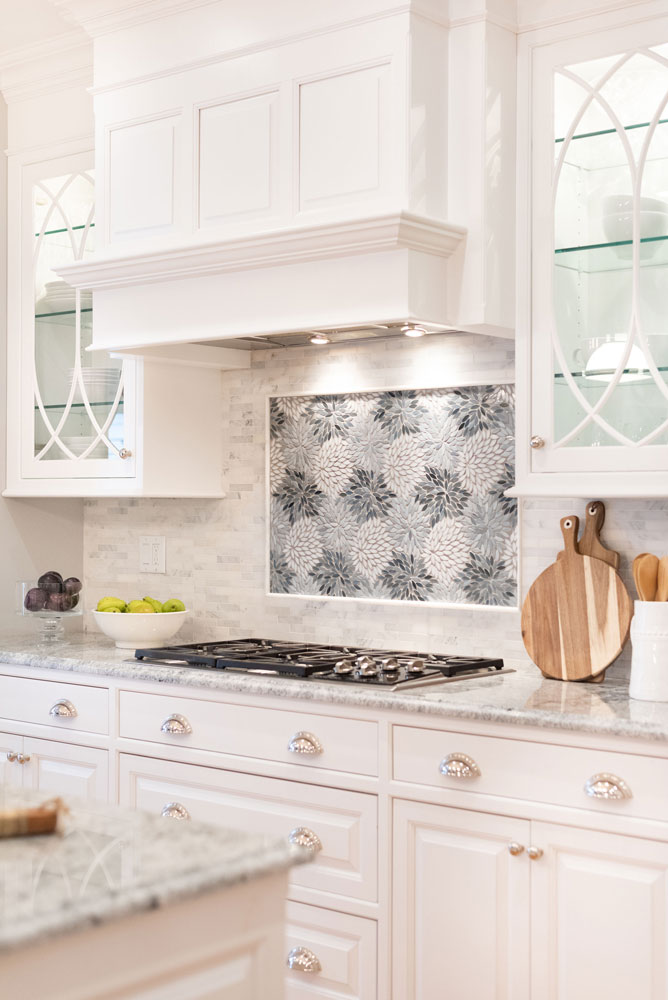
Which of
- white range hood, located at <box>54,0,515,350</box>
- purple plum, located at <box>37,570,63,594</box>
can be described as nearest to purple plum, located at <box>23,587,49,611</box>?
purple plum, located at <box>37,570,63,594</box>

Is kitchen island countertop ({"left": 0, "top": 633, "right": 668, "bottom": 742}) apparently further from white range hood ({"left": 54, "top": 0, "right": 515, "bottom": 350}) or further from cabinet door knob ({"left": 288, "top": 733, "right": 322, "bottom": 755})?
white range hood ({"left": 54, "top": 0, "right": 515, "bottom": 350})

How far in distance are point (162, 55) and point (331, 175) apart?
70 centimetres

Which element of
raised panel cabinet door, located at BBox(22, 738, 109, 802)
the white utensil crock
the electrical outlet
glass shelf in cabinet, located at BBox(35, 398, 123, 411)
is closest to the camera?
the white utensil crock

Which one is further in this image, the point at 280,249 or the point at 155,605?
the point at 155,605

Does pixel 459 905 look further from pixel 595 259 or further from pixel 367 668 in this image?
pixel 595 259

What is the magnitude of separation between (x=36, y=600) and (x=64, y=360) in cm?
76

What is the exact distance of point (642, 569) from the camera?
2.63 meters

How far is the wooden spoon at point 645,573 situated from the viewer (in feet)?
8.64

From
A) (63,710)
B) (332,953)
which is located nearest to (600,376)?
(332,953)

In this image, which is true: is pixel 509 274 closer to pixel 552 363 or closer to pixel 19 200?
pixel 552 363

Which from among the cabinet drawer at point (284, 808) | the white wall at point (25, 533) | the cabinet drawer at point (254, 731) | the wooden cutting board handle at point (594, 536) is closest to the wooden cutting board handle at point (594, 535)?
the wooden cutting board handle at point (594, 536)

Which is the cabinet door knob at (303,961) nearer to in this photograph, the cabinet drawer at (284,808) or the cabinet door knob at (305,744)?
the cabinet drawer at (284,808)

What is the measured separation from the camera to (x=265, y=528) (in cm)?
359

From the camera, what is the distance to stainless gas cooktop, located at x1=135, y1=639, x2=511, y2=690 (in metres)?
2.74
